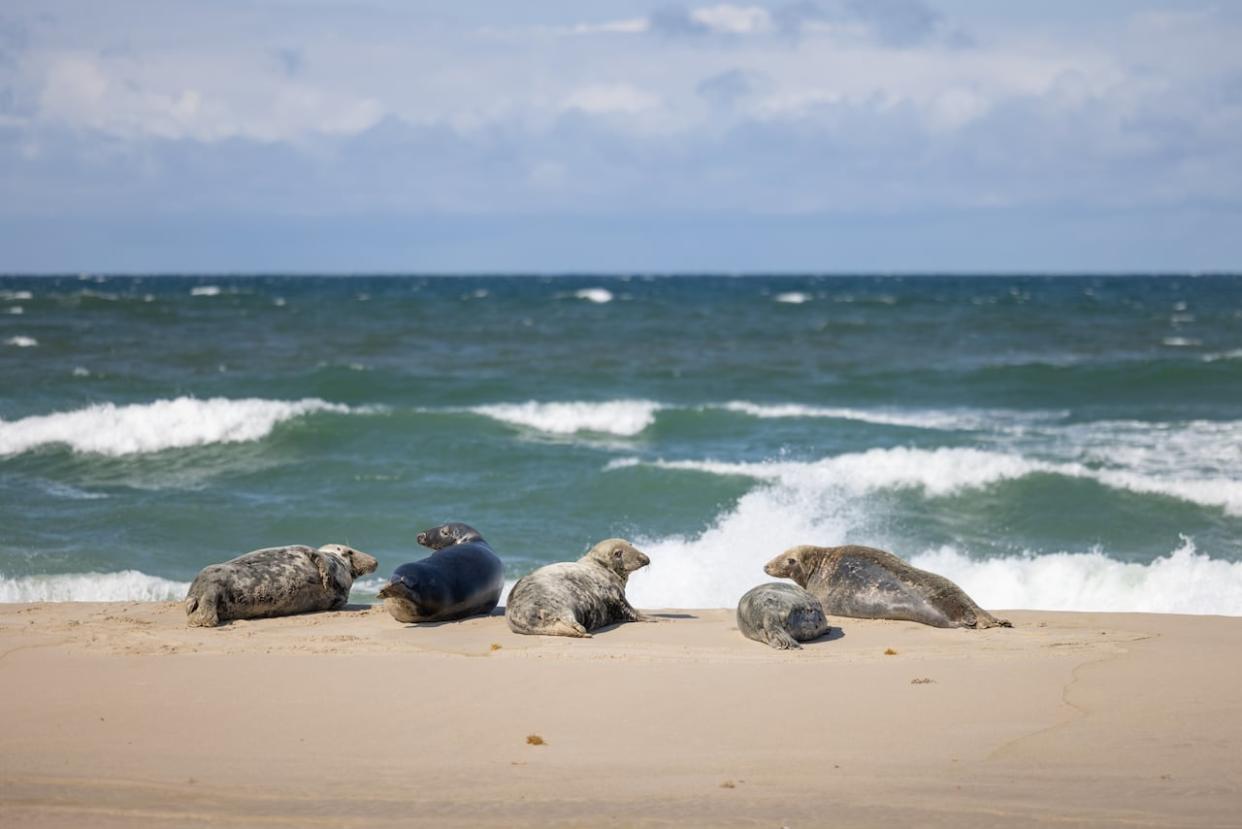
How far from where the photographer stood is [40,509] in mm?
15945

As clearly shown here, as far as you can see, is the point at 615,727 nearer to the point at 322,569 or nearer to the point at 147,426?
the point at 322,569

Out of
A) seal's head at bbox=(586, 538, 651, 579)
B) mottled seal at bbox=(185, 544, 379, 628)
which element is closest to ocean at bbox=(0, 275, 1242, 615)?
mottled seal at bbox=(185, 544, 379, 628)

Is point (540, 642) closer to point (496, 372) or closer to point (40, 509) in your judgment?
point (40, 509)

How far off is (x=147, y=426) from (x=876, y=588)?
15.1 m

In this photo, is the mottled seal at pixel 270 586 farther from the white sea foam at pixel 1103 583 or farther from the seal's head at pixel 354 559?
the white sea foam at pixel 1103 583

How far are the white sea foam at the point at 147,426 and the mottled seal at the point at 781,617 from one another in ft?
44.7

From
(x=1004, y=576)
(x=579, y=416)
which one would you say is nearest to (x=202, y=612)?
(x=1004, y=576)

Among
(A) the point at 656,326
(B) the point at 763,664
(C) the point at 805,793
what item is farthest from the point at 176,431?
(A) the point at 656,326

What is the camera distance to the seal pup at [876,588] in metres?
9.53

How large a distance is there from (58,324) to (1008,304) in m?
43.2

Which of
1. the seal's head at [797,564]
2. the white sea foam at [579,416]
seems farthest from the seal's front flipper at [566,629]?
the white sea foam at [579,416]

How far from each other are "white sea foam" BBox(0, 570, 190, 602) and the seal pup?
5.63 m

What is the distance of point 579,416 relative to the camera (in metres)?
23.6

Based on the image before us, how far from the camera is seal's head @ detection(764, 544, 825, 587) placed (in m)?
10.3
